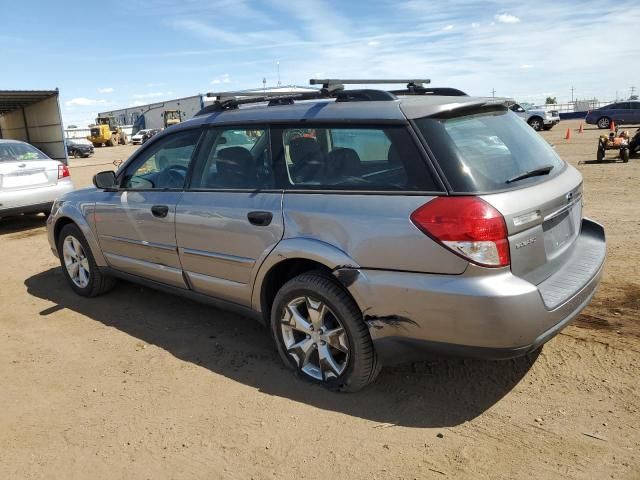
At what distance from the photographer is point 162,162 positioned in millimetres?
4406

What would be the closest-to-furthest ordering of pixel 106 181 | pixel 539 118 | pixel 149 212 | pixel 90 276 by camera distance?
pixel 149 212 → pixel 106 181 → pixel 90 276 → pixel 539 118

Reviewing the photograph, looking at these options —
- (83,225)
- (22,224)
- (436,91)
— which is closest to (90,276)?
(83,225)

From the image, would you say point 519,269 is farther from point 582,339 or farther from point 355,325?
point 582,339

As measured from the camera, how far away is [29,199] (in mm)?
8734

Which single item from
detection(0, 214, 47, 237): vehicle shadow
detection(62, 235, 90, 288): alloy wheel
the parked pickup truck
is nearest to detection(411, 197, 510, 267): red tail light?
detection(62, 235, 90, 288): alloy wheel

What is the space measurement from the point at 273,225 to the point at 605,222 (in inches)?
205

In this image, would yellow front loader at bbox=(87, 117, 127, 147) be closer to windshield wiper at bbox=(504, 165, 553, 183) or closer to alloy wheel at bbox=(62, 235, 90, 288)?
alloy wheel at bbox=(62, 235, 90, 288)

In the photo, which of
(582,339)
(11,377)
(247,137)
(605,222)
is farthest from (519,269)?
(605,222)

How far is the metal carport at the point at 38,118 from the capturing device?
48.6 feet

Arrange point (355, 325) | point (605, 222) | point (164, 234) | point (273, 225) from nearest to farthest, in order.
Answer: point (355, 325)
point (273, 225)
point (164, 234)
point (605, 222)

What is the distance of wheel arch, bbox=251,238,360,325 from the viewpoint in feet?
9.94

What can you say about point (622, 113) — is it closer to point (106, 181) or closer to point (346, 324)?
point (106, 181)

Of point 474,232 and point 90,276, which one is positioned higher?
point 474,232

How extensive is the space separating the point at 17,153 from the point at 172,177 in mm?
6535
